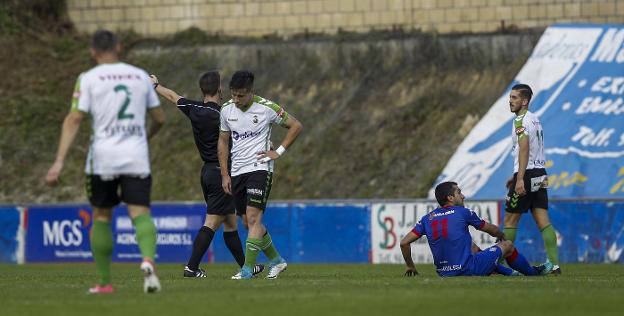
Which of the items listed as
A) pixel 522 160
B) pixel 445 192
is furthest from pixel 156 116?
pixel 522 160

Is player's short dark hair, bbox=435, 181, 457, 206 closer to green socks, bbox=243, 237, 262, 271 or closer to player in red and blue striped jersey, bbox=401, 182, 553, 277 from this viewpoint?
player in red and blue striped jersey, bbox=401, 182, 553, 277

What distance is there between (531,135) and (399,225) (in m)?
8.79

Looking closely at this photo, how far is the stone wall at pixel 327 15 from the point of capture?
31188 mm

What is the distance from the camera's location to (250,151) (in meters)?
13.8

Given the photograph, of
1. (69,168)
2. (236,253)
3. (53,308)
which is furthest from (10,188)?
(53,308)

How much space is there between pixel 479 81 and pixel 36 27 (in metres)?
12.9

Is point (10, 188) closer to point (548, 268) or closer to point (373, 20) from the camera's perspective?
point (373, 20)

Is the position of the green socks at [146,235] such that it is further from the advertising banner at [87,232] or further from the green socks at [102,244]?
the advertising banner at [87,232]

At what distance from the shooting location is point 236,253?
1494cm

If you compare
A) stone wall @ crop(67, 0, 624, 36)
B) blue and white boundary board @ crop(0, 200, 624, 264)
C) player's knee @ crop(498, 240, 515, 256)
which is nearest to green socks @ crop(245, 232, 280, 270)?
player's knee @ crop(498, 240, 515, 256)

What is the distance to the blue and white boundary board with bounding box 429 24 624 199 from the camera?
88.3 feet

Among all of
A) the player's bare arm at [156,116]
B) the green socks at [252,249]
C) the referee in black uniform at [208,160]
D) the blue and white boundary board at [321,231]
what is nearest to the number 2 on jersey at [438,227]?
the green socks at [252,249]

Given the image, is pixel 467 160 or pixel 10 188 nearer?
pixel 467 160

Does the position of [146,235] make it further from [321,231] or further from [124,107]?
[321,231]
